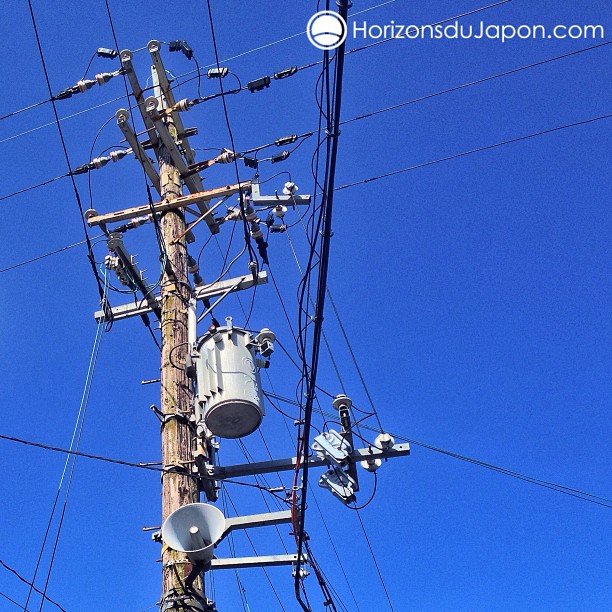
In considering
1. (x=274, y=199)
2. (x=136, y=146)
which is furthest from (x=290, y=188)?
(x=136, y=146)

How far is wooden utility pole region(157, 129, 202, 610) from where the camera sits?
606 centimetres

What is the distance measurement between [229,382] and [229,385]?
3cm

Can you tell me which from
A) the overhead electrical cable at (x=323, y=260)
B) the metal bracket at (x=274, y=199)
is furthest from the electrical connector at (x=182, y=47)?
the overhead electrical cable at (x=323, y=260)

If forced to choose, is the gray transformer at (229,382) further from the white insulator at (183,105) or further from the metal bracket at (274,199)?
the white insulator at (183,105)

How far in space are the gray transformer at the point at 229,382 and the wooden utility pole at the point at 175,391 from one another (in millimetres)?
357

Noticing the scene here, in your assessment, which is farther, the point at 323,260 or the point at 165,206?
the point at 165,206

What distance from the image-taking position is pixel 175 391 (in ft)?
22.8

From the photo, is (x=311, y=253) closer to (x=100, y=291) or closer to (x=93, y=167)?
(x=100, y=291)

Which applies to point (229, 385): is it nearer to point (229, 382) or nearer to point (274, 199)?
point (229, 382)

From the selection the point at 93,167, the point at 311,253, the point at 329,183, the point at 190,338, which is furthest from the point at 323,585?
the point at 93,167

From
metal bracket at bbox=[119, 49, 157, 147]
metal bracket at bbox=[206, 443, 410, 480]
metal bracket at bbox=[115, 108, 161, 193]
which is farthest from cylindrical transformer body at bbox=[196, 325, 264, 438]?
metal bracket at bbox=[119, 49, 157, 147]

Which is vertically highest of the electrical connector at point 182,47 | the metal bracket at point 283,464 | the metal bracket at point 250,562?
the electrical connector at point 182,47

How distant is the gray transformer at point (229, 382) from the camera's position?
628cm

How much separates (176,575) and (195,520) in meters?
0.45
